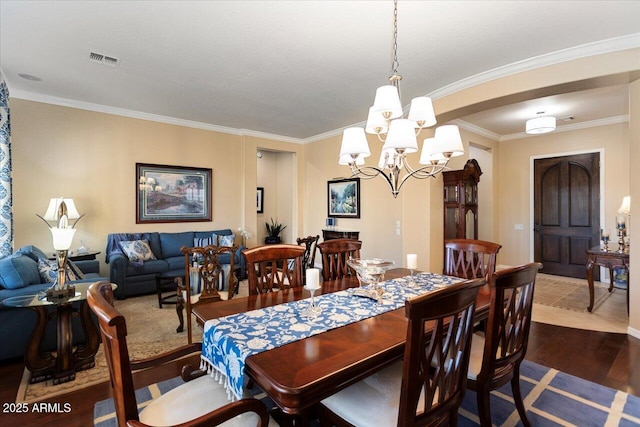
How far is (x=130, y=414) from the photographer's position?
956 mm

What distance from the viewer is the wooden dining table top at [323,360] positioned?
991 mm

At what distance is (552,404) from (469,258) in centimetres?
112

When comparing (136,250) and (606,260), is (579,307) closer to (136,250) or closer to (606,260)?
(606,260)

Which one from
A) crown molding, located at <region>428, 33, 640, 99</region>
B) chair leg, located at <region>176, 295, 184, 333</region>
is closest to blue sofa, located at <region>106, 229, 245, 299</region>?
chair leg, located at <region>176, 295, 184, 333</region>

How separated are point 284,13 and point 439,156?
166cm

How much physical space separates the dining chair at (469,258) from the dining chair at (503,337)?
89cm

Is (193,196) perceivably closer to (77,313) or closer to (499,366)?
(77,313)

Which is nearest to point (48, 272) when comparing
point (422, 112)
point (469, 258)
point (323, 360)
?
point (323, 360)

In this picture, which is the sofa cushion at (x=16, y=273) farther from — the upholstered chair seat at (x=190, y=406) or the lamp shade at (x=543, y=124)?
the lamp shade at (x=543, y=124)

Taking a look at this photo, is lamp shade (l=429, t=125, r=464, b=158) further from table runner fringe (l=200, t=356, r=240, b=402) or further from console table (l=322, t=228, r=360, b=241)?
console table (l=322, t=228, r=360, b=241)

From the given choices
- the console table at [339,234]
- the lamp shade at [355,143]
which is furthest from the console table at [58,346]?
the console table at [339,234]

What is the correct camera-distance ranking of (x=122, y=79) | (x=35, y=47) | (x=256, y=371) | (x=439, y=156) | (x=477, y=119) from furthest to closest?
(x=477, y=119), (x=122, y=79), (x=35, y=47), (x=439, y=156), (x=256, y=371)

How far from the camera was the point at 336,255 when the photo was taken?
262cm

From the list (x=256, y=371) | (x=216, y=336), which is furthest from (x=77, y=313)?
(x=256, y=371)
